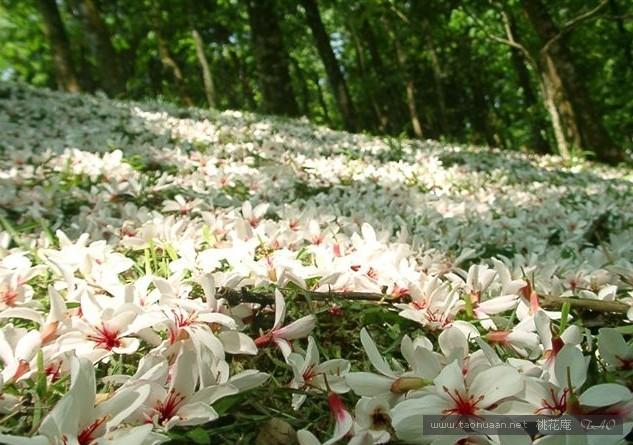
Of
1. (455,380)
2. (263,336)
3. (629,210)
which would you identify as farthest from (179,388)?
(629,210)

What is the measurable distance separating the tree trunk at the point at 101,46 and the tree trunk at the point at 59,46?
80 centimetres

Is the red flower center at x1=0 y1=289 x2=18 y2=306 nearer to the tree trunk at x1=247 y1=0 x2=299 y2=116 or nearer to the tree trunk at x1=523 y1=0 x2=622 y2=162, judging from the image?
the tree trunk at x1=523 y1=0 x2=622 y2=162

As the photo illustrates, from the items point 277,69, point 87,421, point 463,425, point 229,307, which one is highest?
point 277,69

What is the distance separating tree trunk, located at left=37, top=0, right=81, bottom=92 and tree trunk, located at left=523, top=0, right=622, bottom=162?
10.7 meters

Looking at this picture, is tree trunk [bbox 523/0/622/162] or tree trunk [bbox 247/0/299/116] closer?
tree trunk [bbox 523/0/622/162]

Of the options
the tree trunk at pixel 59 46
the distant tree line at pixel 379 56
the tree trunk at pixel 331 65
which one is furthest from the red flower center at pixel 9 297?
the tree trunk at pixel 331 65

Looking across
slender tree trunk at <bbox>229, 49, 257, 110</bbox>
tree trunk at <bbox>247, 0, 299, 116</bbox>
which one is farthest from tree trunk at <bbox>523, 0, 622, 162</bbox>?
slender tree trunk at <bbox>229, 49, 257, 110</bbox>

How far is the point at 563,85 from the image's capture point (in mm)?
11148

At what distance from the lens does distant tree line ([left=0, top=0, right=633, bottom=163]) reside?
11875mm

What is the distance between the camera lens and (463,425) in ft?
3.46

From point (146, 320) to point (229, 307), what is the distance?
278mm

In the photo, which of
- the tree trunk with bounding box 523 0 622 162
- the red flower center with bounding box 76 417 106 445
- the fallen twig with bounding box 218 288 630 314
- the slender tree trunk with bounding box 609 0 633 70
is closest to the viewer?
the red flower center with bounding box 76 417 106 445

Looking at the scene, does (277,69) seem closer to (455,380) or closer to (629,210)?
(629,210)

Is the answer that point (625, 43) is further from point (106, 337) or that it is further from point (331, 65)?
point (106, 337)
